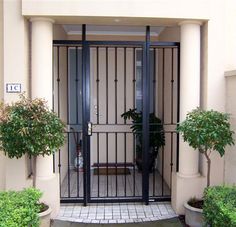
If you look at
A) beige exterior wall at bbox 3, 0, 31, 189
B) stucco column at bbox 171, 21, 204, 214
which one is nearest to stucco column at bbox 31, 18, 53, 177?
beige exterior wall at bbox 3, 0, 31, 189

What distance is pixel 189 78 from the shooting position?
4629mm

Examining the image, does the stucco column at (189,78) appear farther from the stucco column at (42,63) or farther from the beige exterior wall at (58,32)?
the beige exterior wall at (58,32)

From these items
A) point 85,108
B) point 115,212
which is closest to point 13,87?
point 85,108

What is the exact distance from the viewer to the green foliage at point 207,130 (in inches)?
158

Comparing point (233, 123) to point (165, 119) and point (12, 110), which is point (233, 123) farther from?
point (12, 110)

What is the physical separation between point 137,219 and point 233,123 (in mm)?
1893

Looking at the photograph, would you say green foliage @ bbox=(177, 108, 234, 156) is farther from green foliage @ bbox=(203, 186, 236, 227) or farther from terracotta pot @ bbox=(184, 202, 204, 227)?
terracotta pot @ bbox=(184, 202, 204, 227)

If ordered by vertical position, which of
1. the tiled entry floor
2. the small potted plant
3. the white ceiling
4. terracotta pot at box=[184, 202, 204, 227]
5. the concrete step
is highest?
the white ceiling

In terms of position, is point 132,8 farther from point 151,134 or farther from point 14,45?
point 151,134

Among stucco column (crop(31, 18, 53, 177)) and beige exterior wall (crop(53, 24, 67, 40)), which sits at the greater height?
beige exterior wall (crop(53, 24, 67, 40))

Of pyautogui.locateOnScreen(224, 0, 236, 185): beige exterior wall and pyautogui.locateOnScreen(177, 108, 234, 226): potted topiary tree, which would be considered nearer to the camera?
pyautogui.locateOnScreen(177, 108, 234, 226): potted topiary tree

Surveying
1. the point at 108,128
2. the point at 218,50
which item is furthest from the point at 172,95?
the point at 108,128

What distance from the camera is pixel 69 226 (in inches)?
170

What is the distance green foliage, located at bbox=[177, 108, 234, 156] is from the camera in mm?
4004
